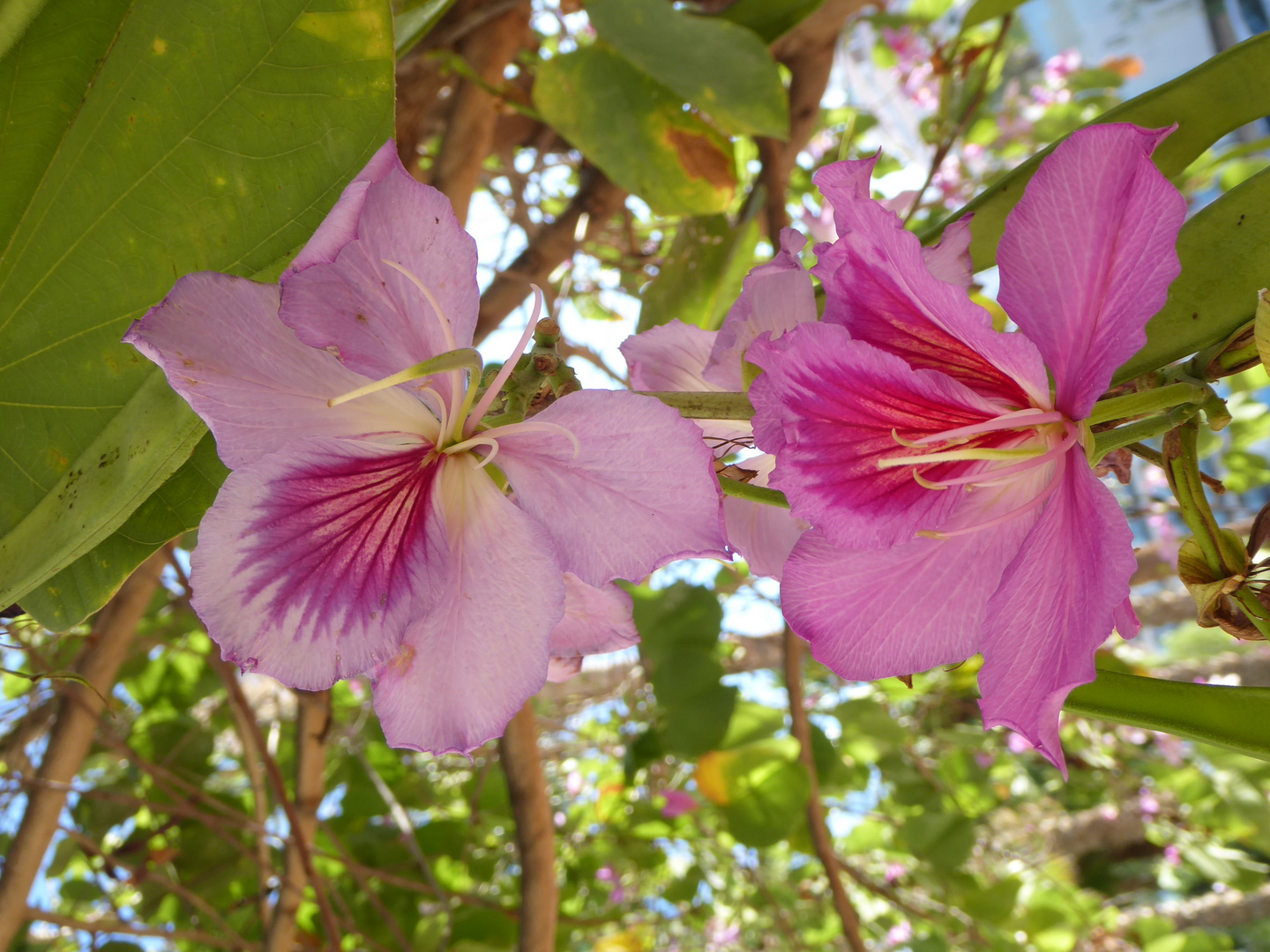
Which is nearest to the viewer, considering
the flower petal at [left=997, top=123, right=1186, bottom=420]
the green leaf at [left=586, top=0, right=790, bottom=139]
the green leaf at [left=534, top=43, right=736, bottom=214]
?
the flower petal at [left=997, top=123, right=1186, bottom=420]

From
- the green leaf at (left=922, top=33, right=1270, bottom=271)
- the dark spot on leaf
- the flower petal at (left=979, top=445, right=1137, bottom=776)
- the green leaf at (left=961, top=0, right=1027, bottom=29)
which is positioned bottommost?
the flower petal at (left=979, top=445, right=1137, bottom=776)

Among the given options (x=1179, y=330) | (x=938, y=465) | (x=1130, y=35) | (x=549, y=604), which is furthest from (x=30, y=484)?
(x=1130, y=35)

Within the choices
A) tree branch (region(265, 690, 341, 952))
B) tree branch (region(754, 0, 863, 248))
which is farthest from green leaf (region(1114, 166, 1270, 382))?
tree branch (region(265, 690, 341, 952))

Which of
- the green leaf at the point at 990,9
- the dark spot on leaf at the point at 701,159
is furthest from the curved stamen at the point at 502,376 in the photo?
the green leaf at the point at 990,9

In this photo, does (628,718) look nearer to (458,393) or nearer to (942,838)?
(942,838)

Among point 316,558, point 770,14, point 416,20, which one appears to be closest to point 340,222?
point 316,558

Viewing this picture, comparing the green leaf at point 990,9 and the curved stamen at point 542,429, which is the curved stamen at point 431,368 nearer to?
the curved stamen at point 542,429

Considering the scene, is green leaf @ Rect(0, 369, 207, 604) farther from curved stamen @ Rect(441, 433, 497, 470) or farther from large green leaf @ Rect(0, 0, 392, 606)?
curved stamen @ Rect(441, 433, 497, 470)

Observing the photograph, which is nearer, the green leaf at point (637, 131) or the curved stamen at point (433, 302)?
the curved stamen at point (433, 302)
